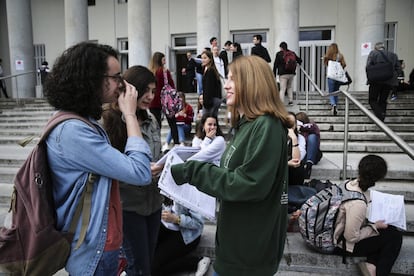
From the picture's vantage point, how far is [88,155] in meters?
1.40

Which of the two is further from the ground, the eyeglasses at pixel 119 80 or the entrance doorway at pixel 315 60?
the entrance doorway at pixel 315 60

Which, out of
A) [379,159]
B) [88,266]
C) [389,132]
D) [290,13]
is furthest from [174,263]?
[290,13]

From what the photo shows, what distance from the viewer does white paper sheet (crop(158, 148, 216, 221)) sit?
6.31 ft

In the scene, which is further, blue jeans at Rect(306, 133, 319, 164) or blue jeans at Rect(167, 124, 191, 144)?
blue jeans at Rect(167, 124, 191, 144)

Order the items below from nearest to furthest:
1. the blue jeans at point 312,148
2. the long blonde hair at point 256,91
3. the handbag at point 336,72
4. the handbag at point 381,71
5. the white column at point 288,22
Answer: the long blonde hair at point 256,91 → the blue jeans at point 312,148 → the handbag at point 381,71 → the handbag at point 336,72 → the white column at point 288,22

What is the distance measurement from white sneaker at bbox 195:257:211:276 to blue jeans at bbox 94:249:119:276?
165 cm

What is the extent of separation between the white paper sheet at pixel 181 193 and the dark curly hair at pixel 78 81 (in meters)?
0.57

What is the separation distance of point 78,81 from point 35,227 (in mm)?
614

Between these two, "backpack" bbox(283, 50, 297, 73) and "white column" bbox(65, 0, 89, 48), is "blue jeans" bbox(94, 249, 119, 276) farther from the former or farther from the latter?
"white column" bbox(65, 0, 89, 48)

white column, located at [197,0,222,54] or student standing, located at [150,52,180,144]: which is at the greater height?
white column, located at [197,0,222,54]

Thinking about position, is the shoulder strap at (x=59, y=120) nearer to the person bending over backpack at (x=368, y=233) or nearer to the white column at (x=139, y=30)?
the person bending over backpack at (x=368, y=233)

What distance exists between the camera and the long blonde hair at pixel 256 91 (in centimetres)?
166

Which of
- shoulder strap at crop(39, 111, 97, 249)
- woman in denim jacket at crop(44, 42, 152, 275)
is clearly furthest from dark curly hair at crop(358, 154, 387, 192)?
shoulder strap at crop(39, 111, 97, 249)

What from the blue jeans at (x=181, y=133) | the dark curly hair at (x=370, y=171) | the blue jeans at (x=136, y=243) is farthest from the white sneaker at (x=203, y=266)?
the blue jeans at (x=181, y=133)
